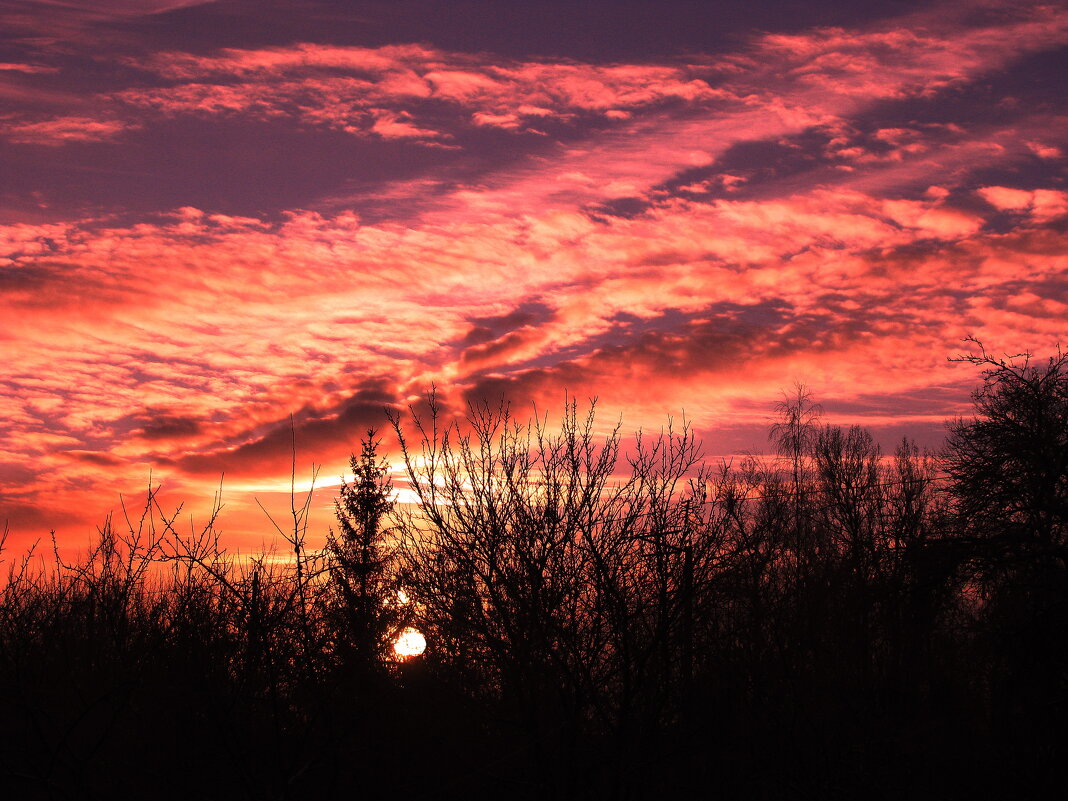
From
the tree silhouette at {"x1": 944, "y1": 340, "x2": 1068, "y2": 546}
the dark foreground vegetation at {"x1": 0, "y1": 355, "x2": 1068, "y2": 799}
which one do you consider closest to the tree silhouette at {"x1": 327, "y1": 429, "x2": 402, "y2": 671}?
the dark foreground vegetation at {"x1": 0, "y1": 355, "x2": 1068, "y2": 799}

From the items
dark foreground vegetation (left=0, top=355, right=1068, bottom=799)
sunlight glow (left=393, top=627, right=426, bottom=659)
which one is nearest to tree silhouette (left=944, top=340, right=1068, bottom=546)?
dark foreground vegetation (left=0, top=355, right=1068, bottom=799)

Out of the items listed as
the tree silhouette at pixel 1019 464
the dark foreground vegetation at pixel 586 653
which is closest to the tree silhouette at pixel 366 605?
the dark foreground vegetation at pixel 586 653

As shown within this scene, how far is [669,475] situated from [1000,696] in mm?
13172

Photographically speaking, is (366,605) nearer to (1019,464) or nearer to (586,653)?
(586,653)

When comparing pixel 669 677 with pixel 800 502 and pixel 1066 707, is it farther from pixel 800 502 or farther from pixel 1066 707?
pixel 800 502

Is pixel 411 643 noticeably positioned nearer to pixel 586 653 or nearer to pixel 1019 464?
pixel 586 653

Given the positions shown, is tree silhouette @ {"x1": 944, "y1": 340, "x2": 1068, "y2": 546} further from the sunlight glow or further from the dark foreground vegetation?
the sunlight glow

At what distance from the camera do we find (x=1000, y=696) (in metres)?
23.3

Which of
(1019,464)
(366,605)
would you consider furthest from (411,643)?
(1019,464)

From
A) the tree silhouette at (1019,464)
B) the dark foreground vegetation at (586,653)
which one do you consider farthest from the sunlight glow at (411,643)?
the tree silhouette at (1019,464)

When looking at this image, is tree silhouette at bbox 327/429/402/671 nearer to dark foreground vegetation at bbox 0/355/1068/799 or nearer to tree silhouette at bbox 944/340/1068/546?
dark foreground vegetation at bbox 0/355/1068/799

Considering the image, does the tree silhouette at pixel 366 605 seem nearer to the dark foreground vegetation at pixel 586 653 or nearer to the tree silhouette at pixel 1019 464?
the dark foreground vegetation at pixel 586 653

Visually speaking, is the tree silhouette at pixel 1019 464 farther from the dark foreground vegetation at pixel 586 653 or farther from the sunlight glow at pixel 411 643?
the sunlight glow at pixel 411 643

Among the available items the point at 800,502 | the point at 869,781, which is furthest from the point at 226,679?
the point at 800,502
